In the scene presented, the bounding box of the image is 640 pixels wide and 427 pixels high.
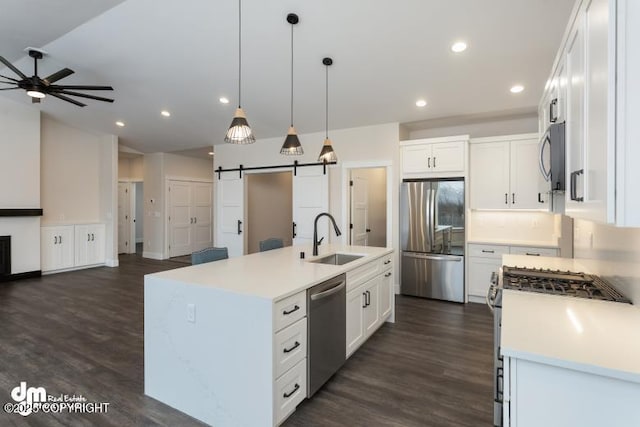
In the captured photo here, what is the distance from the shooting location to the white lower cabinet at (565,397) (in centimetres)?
97

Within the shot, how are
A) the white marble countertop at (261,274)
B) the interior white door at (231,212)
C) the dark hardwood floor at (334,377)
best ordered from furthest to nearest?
the interior white door at (231,212)
the dark hardwood floor at (334,377)
the white marble countertop at (261,274)

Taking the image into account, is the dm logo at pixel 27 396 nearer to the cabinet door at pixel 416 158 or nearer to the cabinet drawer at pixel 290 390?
the cabinet drawer at pixel 290 390

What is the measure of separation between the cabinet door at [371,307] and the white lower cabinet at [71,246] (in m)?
6.85

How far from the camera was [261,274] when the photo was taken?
2.39 metres

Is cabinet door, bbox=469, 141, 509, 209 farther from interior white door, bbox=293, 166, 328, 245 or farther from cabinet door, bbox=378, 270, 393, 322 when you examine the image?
interior white door, bbox=293, 166, 328, 245

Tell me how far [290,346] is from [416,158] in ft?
12.6

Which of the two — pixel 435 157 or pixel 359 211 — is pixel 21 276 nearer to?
pixel 359 211

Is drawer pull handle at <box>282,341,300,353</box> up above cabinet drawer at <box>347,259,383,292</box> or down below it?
below

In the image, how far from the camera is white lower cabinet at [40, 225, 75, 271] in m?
6.45

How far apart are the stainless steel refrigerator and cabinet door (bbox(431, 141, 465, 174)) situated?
226 mm

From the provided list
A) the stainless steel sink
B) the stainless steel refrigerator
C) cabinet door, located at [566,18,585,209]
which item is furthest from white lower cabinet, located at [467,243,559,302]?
cabinet door, located at [566,18,585,209]

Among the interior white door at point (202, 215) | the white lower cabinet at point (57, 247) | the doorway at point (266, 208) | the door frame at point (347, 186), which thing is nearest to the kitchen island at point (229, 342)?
the door frame at point (347, 186)

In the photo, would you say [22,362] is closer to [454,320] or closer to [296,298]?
[296,298]

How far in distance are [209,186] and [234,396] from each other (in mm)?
8394
